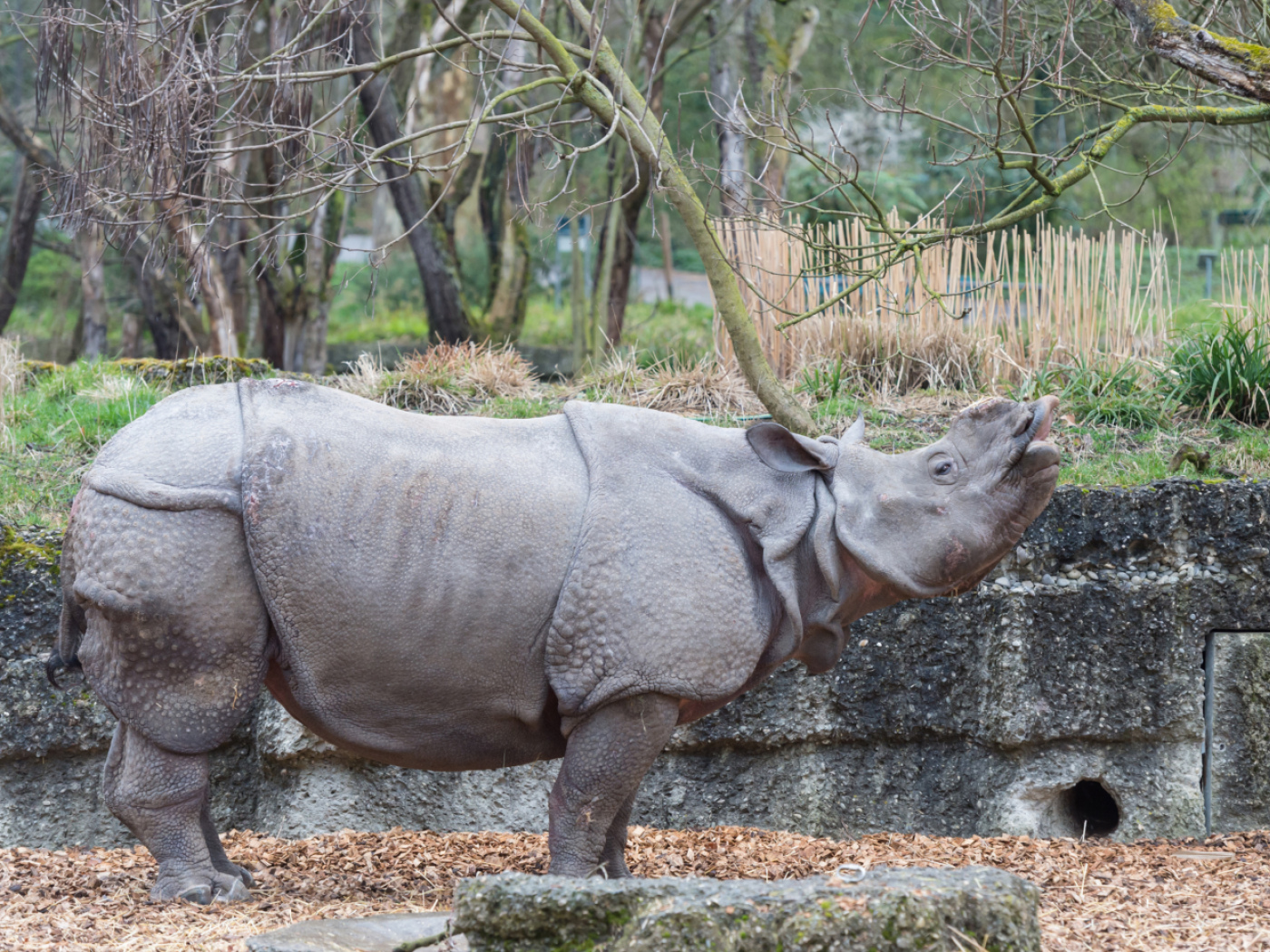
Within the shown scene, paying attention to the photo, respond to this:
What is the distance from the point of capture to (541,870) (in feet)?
15.7

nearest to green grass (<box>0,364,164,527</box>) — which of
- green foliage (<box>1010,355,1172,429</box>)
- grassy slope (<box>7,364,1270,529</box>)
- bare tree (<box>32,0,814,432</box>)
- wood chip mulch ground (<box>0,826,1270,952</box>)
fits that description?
grassy slope (<box>7,364,1270,529</box>)

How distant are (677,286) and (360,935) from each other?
24.8 metres

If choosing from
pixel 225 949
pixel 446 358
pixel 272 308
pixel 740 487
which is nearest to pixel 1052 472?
pixel 740 487

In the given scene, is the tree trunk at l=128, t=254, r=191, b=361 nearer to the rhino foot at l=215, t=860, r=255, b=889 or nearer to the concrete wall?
the concrete wall

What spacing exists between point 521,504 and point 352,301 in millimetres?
21972

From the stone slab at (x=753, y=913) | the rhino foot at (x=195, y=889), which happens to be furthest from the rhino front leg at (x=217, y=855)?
the stone slab at (x=753, y=913)

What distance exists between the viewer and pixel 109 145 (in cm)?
611

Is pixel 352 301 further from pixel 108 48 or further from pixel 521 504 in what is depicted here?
pixel 521 504

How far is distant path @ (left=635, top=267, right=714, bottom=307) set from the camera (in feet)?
81.9

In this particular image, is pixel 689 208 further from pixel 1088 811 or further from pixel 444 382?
pixel 1088 811

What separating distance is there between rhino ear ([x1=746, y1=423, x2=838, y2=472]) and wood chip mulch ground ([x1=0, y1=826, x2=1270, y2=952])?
1.54 metres

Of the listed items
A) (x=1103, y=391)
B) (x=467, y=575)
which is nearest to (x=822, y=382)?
(x=1103, y=391)

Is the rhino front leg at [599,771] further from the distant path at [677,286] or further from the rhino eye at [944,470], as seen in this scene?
the distant path at [677,286]

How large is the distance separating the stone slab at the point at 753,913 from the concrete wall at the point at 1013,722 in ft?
8.50
